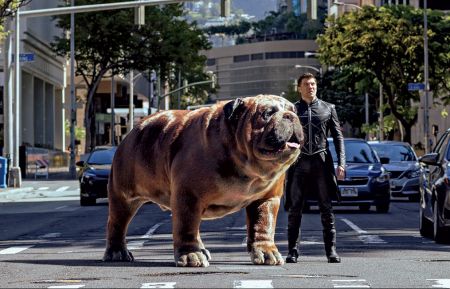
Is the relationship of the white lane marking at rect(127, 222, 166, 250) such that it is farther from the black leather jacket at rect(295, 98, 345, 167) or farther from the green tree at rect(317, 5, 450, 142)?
the green tree at rect(317, 5, 450, 142)

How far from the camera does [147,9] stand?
68.1 metres

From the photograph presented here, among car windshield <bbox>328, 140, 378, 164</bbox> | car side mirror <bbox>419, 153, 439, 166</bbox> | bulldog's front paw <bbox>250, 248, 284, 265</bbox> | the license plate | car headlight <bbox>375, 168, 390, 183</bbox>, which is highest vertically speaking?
car side mirror <bbox>419, 153, 439, 166</bbox>

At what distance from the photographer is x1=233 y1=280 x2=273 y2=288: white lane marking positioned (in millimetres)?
10493

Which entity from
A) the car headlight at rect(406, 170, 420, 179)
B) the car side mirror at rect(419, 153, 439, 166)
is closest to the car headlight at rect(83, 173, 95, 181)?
the car headlight at rect(406, 170, 420, 179)

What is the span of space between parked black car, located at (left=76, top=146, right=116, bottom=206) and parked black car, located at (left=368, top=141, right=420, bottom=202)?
731 centimetres

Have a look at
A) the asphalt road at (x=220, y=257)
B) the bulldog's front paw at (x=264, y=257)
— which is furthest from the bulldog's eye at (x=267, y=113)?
the bulldog's front paw at (x=264, y=257)

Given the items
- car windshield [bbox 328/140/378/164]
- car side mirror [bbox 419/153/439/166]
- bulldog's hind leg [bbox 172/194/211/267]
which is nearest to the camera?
bulldog's hind leg [bbox 172/194/211/267]

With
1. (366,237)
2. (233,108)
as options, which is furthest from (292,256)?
(366,237)

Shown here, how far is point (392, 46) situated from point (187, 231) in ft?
167

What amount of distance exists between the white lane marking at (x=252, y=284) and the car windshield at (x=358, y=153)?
19007mm

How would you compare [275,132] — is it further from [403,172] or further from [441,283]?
[403,172]

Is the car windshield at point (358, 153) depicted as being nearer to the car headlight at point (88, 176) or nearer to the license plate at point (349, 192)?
the license plate at point (349, 192)

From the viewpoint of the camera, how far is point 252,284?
10641 millimetres

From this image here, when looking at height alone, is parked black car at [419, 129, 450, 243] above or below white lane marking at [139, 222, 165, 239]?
above
